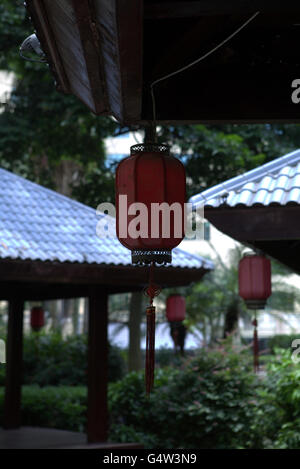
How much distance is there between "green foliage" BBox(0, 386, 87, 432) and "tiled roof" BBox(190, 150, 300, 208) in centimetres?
730

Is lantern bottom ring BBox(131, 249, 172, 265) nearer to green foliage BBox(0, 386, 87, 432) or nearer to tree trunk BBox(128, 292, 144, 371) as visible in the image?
green foliage BBox(0, 386, 87, 432)

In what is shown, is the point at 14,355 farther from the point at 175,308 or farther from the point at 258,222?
the point at 258,222

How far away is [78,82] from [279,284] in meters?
21.0

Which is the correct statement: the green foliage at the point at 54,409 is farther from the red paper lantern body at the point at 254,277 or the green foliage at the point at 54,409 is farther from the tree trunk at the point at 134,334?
the red paper lantern body at the point at 254,277

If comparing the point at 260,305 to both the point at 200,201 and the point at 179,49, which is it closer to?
the point at 200,201

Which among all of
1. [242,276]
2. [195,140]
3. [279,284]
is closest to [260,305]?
[242,276]

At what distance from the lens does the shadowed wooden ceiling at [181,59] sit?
2.79 metres

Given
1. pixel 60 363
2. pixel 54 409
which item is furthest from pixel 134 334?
pixel 54 409

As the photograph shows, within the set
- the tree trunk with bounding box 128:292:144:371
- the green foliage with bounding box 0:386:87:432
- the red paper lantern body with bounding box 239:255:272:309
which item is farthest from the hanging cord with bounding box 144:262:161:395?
the tree trunk with bounding box 128:292:144:371

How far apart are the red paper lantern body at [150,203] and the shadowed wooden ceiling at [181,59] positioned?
0.82 feet

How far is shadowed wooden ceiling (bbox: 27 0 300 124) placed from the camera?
9.17ft

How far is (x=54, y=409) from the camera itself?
13.0 metres
